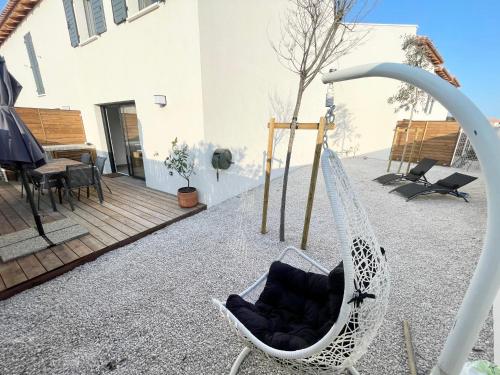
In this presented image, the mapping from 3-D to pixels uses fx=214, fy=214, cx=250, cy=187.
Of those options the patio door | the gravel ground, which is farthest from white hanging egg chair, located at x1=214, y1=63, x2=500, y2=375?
the patio door

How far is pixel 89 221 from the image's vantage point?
330 cm

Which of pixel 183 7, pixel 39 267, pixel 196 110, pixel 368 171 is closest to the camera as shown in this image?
pixel 39 267

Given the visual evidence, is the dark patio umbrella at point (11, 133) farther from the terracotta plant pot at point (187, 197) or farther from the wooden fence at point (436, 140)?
the wooden fence at point (436, 140)

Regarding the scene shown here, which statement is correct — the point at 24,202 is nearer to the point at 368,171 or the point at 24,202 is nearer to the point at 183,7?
the point at 183,7

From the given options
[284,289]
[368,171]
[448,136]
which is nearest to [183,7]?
[284,289]

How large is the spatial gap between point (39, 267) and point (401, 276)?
3.90m

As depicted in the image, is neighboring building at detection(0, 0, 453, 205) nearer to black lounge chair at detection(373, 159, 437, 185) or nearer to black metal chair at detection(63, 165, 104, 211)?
black metal chair at detection(63, 165, 104, 211)

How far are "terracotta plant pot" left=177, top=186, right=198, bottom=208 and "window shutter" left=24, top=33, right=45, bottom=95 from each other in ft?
25.0

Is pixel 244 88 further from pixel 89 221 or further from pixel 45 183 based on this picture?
pixel 45 183

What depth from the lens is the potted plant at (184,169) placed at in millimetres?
3795

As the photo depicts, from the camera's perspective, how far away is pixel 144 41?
13.0 feet

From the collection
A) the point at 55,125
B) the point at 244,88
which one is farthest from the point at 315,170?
the point at 55,125

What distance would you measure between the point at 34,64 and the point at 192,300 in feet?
32.5

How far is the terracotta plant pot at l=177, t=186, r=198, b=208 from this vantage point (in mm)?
3833
